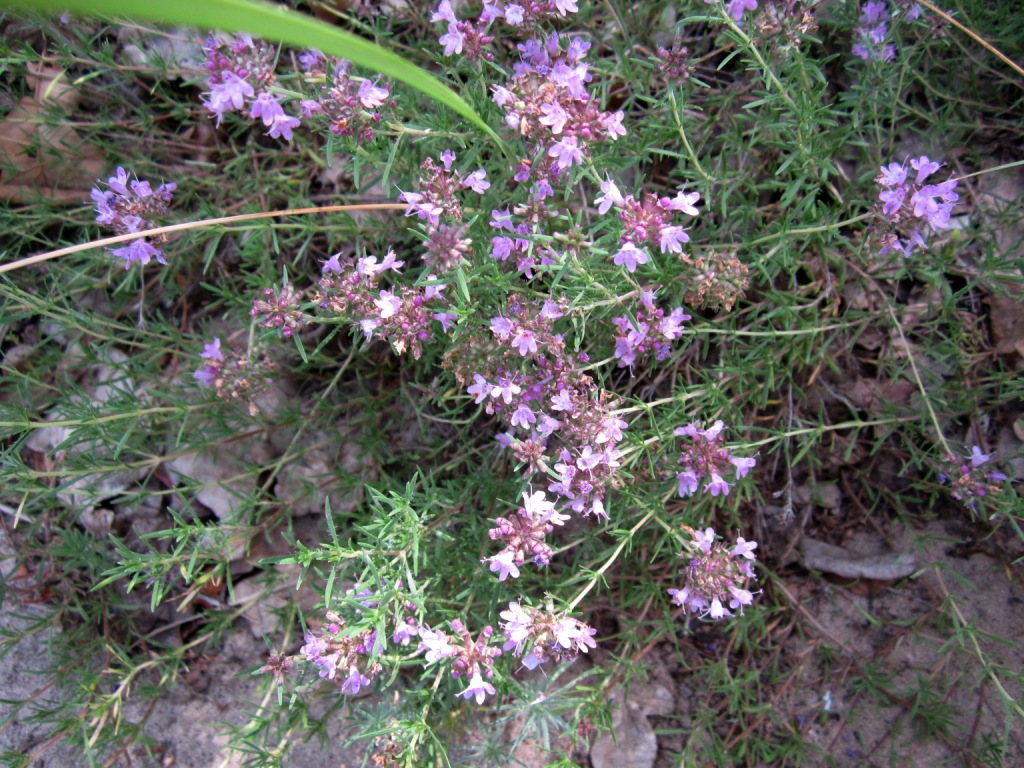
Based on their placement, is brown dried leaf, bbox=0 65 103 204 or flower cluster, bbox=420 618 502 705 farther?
brown dried leaf, bbox=0 65 103 204

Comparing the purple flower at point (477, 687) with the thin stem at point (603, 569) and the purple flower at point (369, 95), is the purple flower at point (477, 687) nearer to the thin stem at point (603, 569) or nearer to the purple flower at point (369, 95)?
the thin stem at point (603, 569)

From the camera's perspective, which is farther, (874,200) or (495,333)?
(874,200)

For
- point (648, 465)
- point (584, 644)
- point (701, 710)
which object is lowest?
point (701, 710)

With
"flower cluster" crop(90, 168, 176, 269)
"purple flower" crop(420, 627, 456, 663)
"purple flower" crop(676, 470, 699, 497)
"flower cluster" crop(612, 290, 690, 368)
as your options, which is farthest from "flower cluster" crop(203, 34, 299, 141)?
"purple flower" crop(676, 470, 699, 497)

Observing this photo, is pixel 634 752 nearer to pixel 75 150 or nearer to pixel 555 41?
pixel 555 41

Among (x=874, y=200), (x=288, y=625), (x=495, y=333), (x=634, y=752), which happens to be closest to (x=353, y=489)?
(x=288, y=625)

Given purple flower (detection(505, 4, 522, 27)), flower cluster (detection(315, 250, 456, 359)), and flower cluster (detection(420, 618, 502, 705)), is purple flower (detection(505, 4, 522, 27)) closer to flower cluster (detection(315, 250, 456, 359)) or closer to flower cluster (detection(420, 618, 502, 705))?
flower cluster (detection(315, 250, 456, 359))

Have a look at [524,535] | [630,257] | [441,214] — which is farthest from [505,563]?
[441,214]
